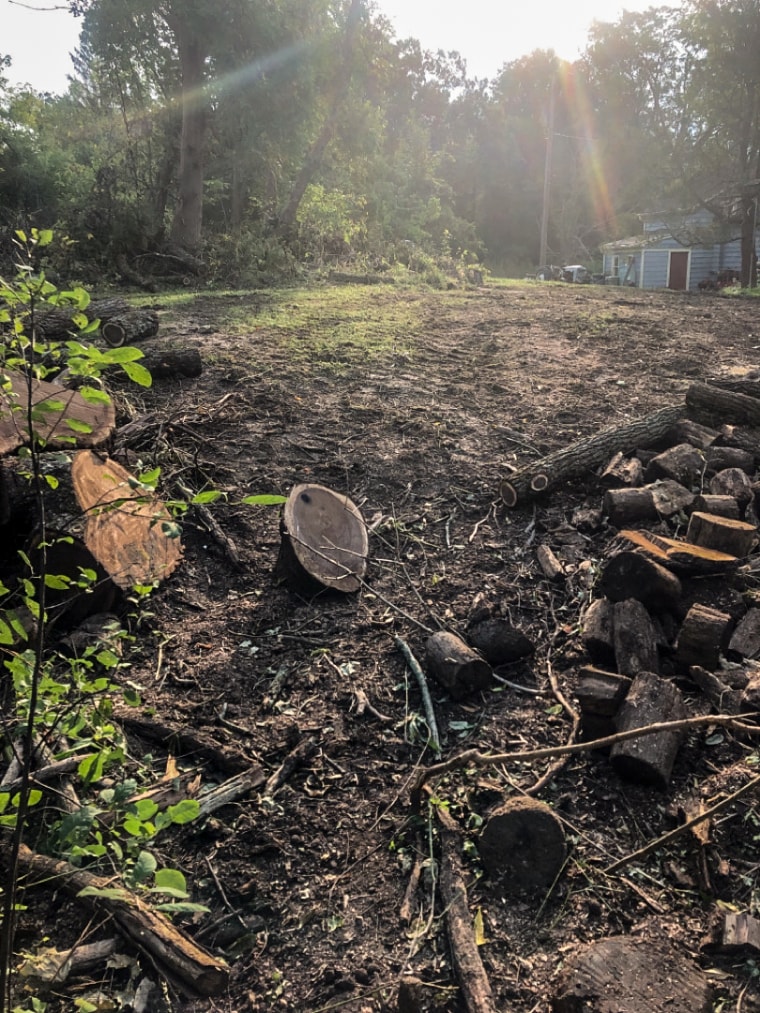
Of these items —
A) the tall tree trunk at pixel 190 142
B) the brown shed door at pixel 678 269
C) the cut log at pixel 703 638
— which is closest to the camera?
the cut log at pixel 703 638

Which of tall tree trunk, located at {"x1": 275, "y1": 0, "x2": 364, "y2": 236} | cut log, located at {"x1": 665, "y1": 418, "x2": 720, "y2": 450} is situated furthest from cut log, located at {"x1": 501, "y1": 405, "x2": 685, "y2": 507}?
tall tree trunk, located at {"x1": 275, "y1": 0, "x2": 364, "y2": 236}

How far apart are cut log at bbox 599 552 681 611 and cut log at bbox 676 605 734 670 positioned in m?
0.17

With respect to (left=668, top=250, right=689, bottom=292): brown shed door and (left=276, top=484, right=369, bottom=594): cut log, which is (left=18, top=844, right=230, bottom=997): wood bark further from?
(left=668, top=250, right=689, bottom=292): brown shed door

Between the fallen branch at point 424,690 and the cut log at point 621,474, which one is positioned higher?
the cut log at point 621,474

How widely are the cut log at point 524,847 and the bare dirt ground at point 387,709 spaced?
0.04 m

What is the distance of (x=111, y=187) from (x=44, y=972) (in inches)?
580

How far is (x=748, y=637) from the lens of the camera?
255 cm

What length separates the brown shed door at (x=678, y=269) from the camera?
980 inches

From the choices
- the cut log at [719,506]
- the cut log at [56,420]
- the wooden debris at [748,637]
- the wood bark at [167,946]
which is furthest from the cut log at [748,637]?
the cut log at [56,420]

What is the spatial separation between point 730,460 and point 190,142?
14.3 meters

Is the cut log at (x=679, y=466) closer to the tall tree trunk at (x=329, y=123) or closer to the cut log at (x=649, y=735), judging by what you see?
the cut log at (x=649, y=735)

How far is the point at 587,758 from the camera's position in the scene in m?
2.26

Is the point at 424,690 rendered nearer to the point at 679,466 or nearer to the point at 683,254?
the point at 679,466

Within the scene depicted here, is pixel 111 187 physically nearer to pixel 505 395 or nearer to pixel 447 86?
pixel 505 395
